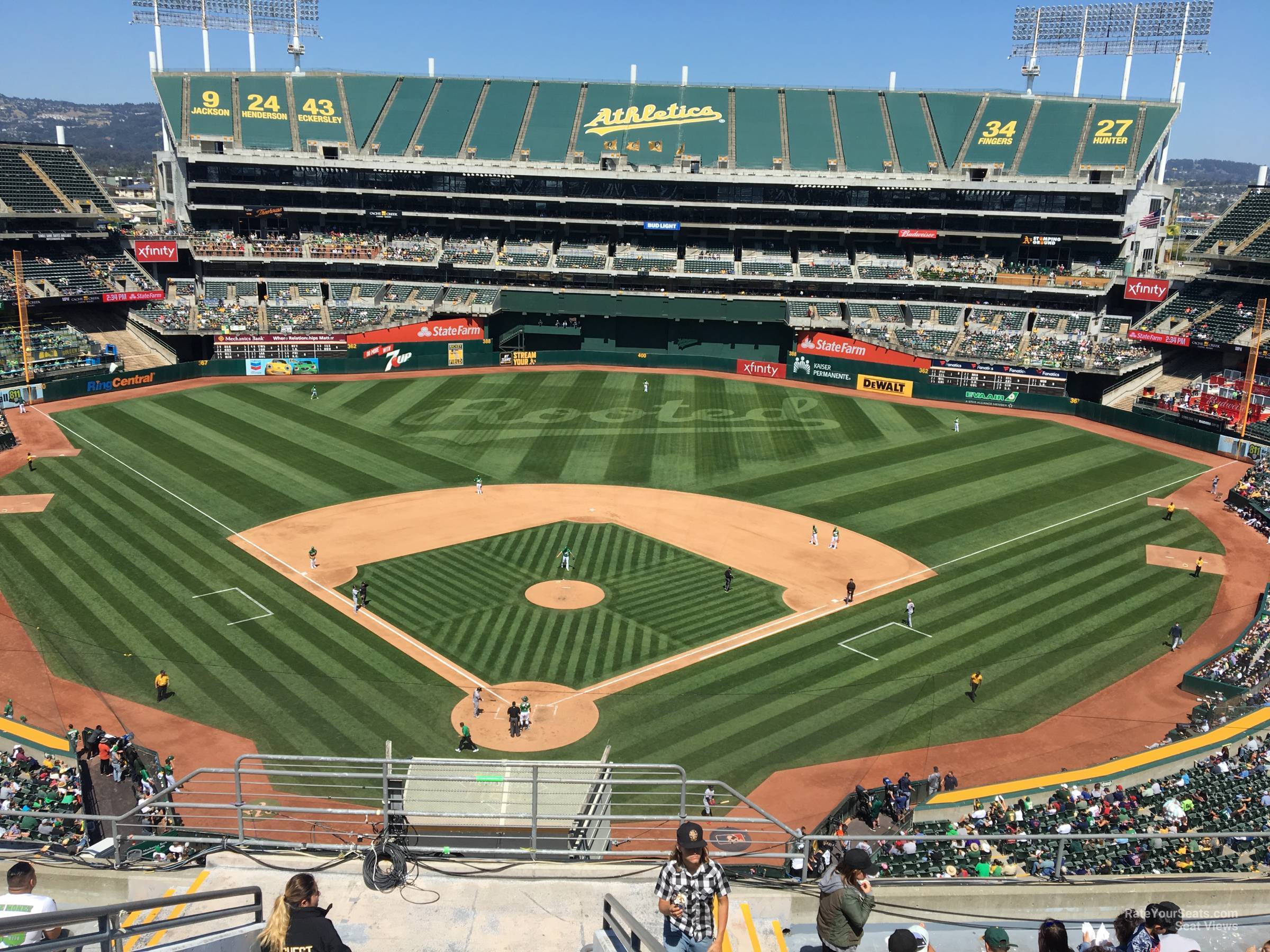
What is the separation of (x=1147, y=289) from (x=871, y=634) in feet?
166

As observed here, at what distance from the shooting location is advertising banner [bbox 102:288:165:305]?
2726 inches

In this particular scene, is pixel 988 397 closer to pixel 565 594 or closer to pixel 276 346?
pixel 565 594

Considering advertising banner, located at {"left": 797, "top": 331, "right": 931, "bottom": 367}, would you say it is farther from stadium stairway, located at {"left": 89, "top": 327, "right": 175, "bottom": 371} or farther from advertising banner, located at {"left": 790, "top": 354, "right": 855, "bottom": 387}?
stadium stairway, located at {"left": 89, "top": 327, "right": 175, "bottom": 371}

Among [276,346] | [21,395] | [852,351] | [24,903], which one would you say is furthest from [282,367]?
[24,903]

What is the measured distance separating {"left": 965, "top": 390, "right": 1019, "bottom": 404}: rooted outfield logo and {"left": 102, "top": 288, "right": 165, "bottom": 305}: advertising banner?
60.8 metres

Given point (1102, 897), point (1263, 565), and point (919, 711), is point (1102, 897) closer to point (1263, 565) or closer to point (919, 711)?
point (919, 711)

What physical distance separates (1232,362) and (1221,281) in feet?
26.5

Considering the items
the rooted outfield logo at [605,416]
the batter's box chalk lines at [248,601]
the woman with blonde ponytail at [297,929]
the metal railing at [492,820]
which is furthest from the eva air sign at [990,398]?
the woman with blonde ponytail at [297,929]

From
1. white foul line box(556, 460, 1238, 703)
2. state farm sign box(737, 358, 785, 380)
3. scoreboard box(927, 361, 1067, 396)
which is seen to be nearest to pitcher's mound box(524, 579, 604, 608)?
white foul line box(556, 460, 1238, 703)

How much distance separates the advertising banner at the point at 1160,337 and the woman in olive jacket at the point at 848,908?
6756 cm

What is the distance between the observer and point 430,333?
7344 centimetres

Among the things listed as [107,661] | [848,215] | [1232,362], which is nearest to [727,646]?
[107,661]

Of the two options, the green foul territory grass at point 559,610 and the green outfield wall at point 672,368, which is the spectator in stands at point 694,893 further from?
the green outfield wall at point 672,368

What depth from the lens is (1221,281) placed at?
68.1 metres
